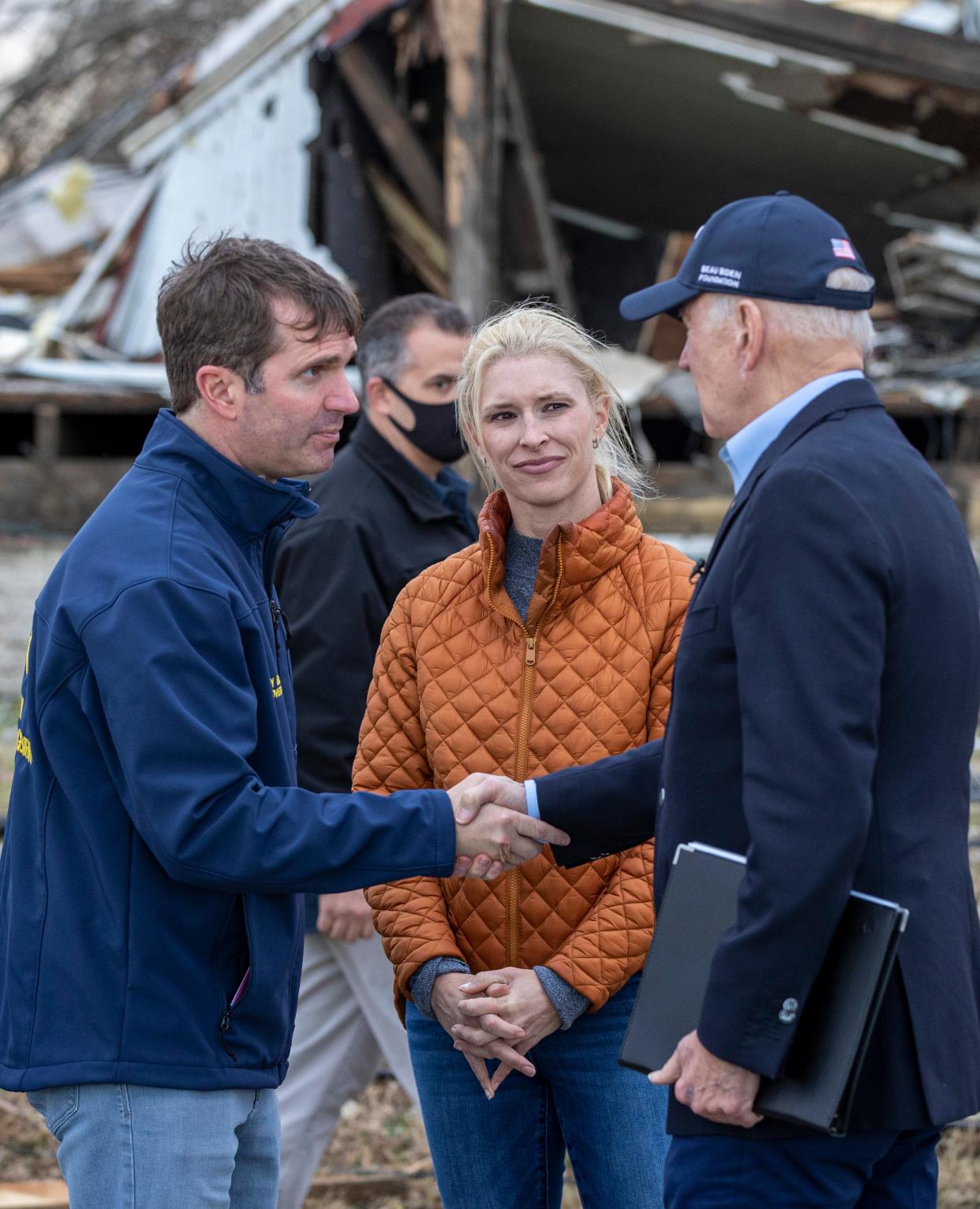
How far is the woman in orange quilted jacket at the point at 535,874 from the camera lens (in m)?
2.41

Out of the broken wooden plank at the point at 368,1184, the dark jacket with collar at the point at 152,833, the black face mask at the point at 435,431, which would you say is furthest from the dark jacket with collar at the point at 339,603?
the broken wooden plank at the point at 368,1184

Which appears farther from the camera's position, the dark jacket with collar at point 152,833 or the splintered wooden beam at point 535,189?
the splintered wooden beam at point 535,189

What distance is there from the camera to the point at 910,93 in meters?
7.64

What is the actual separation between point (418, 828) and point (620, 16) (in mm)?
6494

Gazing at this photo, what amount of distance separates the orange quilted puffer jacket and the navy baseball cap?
690 millimetres

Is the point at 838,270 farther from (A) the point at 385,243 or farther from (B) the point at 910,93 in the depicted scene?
(A) the point at 385,243

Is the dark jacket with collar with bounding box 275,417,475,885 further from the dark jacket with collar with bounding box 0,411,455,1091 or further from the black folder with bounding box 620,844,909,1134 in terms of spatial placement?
the black folder with bounding box 620,844,909,1134

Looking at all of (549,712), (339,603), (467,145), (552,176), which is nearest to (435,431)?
(339,603)

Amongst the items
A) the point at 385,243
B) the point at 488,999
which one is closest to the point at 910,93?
the point at 385,243

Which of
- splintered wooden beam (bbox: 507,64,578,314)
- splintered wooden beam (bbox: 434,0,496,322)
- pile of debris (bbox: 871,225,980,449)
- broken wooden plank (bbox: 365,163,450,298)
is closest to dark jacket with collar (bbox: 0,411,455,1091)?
splintered wooden beam (bbox: 434,0,496,322)

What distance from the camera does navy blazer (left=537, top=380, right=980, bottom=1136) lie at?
1660 mm

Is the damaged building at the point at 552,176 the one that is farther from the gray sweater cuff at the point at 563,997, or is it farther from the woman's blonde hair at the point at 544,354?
the gray sweater cuff at the point at 563,997

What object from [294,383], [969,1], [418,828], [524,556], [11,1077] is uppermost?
[969,1]

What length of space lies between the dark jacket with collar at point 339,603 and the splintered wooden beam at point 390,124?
512 cm
